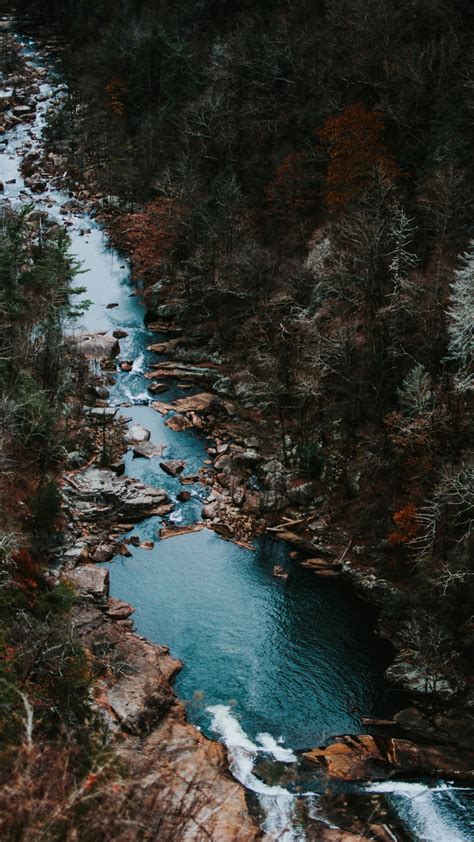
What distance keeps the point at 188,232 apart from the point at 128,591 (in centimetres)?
2825

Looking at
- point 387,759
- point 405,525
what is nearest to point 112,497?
point 405,525

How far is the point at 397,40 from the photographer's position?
42281 millimetres

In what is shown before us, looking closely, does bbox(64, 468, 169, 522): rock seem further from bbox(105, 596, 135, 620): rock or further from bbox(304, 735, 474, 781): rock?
bbox(304, 735, 474, 781): rock

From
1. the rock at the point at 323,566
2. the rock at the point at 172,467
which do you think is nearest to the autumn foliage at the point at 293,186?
the rock at the point at 172,467

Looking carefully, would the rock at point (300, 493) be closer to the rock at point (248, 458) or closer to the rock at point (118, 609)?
the rock at point (248, 458)

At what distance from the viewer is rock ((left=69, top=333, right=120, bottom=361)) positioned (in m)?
42.5

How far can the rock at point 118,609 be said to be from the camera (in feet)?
88.4

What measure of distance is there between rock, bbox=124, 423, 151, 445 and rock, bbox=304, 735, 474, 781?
18.7 m

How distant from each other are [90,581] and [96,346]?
18.7 meters

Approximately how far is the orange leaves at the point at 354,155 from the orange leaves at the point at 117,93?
29.8 meters

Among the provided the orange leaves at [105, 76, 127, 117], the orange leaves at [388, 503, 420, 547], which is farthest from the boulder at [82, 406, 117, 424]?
the orange leaves at [105, 76, 127, 117]

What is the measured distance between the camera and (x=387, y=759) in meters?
22.4

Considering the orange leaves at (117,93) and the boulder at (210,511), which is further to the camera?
the orange leaves at (117,93)

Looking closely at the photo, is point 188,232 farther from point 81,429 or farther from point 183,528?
point 183,528
